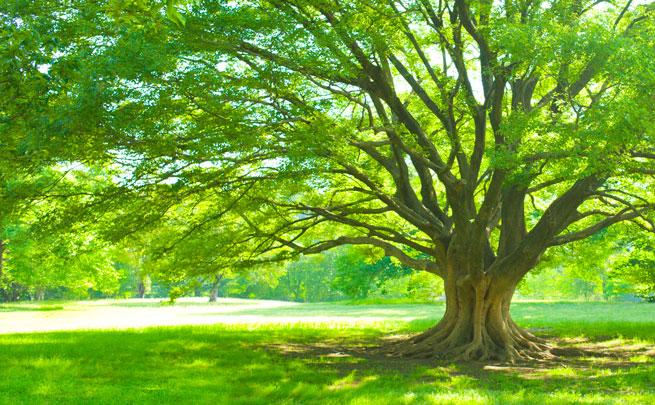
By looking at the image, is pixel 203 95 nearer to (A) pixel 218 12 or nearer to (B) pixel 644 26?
(A) pixel 218 12

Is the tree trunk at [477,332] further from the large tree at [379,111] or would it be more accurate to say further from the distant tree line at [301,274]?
the distant tree line at [301,274]

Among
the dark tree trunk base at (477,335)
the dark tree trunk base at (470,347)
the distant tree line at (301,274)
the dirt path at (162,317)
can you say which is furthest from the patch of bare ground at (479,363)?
the dirt path at (162,317)

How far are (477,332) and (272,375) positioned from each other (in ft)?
19.0

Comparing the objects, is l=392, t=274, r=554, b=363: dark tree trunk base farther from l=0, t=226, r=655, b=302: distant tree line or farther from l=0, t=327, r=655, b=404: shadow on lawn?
l=0, t=226, r=655, b=302: distant tree line

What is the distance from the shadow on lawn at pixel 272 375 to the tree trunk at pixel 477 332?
90 centimetres

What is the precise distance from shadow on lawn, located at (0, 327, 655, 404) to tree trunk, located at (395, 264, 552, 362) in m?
0.90

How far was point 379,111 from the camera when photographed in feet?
49.9

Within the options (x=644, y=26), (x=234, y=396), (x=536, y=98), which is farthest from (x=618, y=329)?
(x=234, y=396)

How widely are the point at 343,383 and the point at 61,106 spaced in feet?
21.8

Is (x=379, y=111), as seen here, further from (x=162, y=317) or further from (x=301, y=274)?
(x=301, y=274)

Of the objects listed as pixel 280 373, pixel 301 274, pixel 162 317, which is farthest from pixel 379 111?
pixel 301 274

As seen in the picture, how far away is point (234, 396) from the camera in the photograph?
10.1 m

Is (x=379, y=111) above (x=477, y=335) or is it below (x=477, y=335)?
above

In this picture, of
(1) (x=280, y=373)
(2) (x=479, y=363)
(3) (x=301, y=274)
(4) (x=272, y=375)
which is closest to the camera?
(4) (x=272, y=375)
